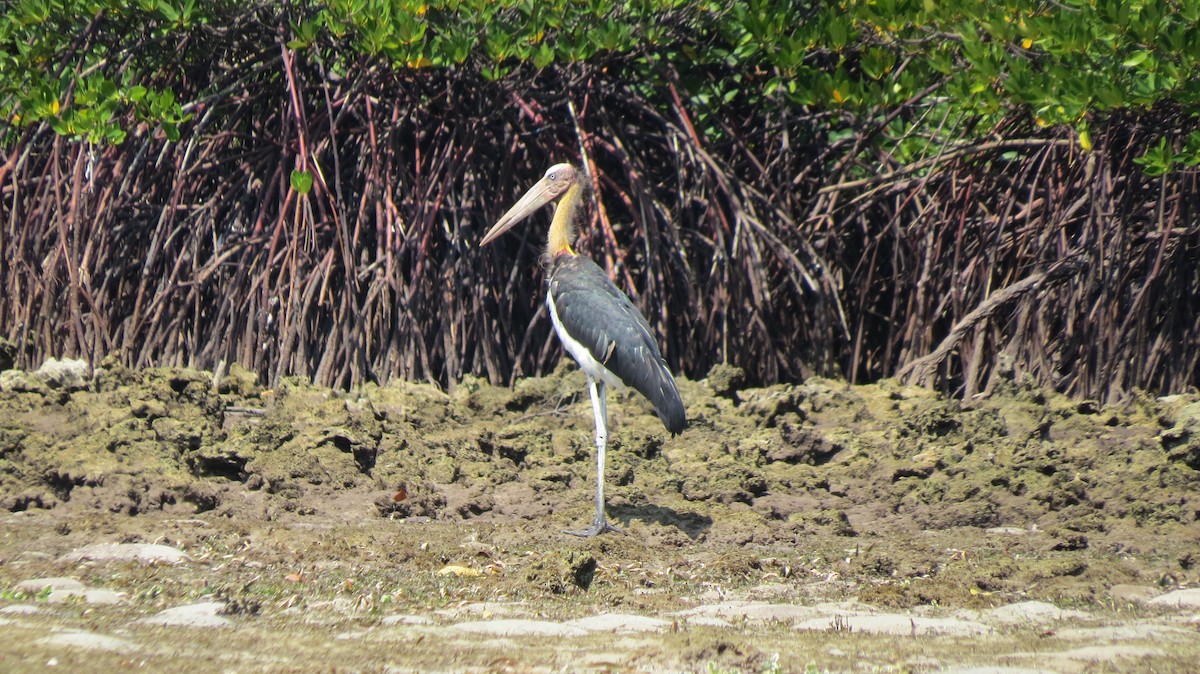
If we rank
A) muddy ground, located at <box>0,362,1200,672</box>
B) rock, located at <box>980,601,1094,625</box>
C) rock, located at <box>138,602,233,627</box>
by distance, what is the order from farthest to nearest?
rock, located at <box>980,601,1094,625</box> < rock, located at <box>138,602,233,627</box> < muddy ground, located at <box>0,362,1200,672</box>

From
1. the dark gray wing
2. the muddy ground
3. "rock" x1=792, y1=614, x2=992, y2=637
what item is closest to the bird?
the dark gray wing

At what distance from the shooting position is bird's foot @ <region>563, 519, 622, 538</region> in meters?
5.81

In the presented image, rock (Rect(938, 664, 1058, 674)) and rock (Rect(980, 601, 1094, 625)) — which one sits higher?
rock (Rect(980, 601, 1094, 625))

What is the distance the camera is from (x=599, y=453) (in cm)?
624

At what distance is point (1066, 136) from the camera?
27.0ft

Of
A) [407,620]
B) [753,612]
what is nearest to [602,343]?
[753,612]

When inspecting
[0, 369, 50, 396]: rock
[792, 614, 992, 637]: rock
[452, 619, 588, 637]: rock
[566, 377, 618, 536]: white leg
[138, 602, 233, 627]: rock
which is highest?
[0, 369, 50, 396]: rock

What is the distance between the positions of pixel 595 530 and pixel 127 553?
1803mm

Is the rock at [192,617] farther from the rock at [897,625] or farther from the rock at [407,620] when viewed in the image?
the rock at [897,625]

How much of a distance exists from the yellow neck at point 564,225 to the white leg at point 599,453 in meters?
0.98

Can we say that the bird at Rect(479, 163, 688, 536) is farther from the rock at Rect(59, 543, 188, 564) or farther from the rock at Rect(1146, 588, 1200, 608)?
the rock at Rect(1146, 588, 1200, 608)

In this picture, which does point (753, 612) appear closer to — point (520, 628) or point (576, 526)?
point (520, 628)

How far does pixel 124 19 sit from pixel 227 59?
86 cm

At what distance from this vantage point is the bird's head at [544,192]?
7.68 m
